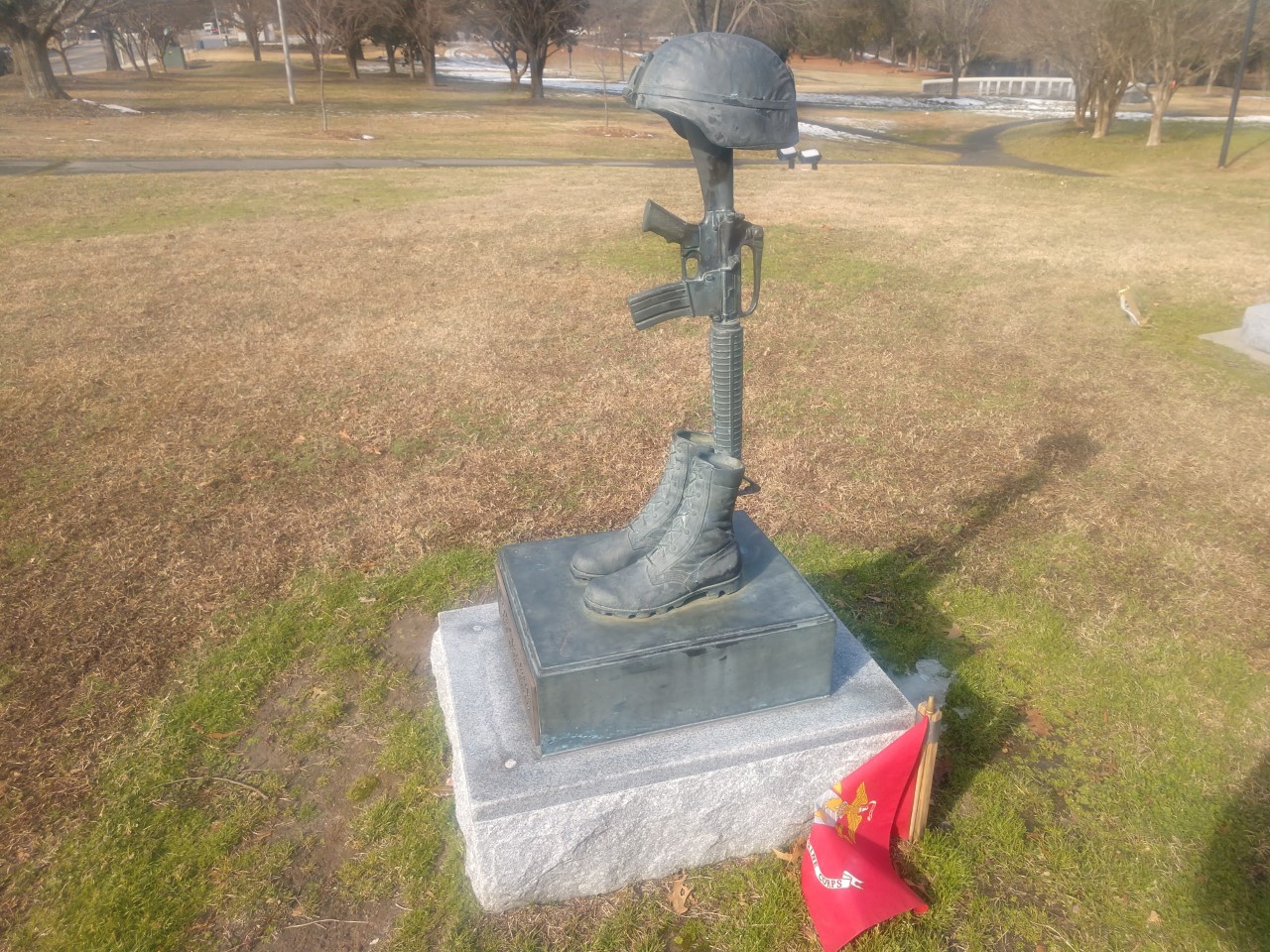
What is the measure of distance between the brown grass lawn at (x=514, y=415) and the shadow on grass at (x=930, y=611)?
0.38 feet

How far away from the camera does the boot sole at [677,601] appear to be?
10.5 feet

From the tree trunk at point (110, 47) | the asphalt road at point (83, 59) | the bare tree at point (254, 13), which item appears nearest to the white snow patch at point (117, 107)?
the tree trunk at point (110, 47)

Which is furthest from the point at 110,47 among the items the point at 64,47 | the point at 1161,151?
the point at 1161,151

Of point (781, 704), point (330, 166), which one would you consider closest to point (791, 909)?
point (781, 704)

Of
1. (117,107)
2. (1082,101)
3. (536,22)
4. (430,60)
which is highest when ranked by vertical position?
(536,22)

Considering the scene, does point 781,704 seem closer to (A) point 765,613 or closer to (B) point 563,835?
(A) point 765,613

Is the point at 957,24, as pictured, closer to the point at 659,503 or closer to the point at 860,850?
the point at 659,503

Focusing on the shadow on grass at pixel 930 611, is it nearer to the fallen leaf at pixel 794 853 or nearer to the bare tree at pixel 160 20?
the fallen leaf at pixel 794 853

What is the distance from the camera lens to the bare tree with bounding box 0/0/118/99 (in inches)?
1141

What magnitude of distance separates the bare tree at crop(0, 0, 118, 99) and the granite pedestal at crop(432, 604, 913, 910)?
35.8 m

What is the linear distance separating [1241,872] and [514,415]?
17.9ft

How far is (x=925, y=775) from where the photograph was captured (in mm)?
3193

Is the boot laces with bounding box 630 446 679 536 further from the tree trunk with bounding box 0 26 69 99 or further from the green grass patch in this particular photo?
the tree trunk with bounding box 0 26 69 99

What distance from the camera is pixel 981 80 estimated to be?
5547cm
